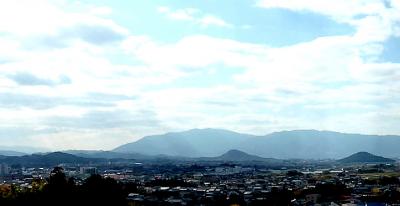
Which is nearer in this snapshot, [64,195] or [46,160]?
[64,195]

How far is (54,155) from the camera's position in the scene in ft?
477

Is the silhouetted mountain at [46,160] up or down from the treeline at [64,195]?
up

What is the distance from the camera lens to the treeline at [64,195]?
104 ft

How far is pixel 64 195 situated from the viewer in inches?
1253

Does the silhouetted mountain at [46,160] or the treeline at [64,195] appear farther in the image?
the silhouetted mountain at [46,160]

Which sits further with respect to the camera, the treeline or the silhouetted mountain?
the silhouetted mountain

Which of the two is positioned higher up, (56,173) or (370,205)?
(56,173)

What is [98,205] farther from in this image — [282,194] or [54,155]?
[54,155]

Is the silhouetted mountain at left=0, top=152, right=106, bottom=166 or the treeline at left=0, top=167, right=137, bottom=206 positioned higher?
the silhouetted mountain at left=0, top=152, right=106, bottom=166

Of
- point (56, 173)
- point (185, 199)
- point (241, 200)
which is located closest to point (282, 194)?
point (241, 200)

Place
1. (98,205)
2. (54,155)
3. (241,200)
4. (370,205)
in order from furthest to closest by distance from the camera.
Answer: (54,155), (241,200), (370,205), (98,205)

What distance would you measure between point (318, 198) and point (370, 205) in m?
7.19

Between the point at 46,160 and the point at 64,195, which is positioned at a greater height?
the point at 46,160

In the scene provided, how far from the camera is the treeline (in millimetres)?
31797
